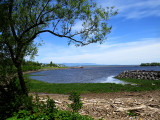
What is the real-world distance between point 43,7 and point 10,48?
11.7 ft

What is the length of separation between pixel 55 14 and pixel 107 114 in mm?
7573

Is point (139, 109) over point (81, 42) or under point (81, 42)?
under

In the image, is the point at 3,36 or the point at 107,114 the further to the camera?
the point at 107,114

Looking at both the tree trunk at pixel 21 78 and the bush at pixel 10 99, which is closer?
the bush at pixel 10 99

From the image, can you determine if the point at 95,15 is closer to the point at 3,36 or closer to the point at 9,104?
the point at 3,36

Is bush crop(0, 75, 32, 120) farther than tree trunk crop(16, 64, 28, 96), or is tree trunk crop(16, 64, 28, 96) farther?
tree trunk crop(16, 64, 28, 96)

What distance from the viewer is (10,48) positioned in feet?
22.3

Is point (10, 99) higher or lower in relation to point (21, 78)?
lower

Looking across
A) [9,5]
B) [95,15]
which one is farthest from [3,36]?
[95,15]

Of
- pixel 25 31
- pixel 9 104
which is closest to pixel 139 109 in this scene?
pixel 9 104

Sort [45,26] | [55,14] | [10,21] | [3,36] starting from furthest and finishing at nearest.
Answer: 1. [45,26]
2. [55,14]
3. [10,21]
4. [3,36]

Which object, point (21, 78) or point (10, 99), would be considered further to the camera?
point (21, 78)

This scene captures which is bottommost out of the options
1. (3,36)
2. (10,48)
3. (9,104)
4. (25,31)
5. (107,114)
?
(107,114)

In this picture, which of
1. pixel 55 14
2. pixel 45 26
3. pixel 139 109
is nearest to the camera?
pixel 139 109
